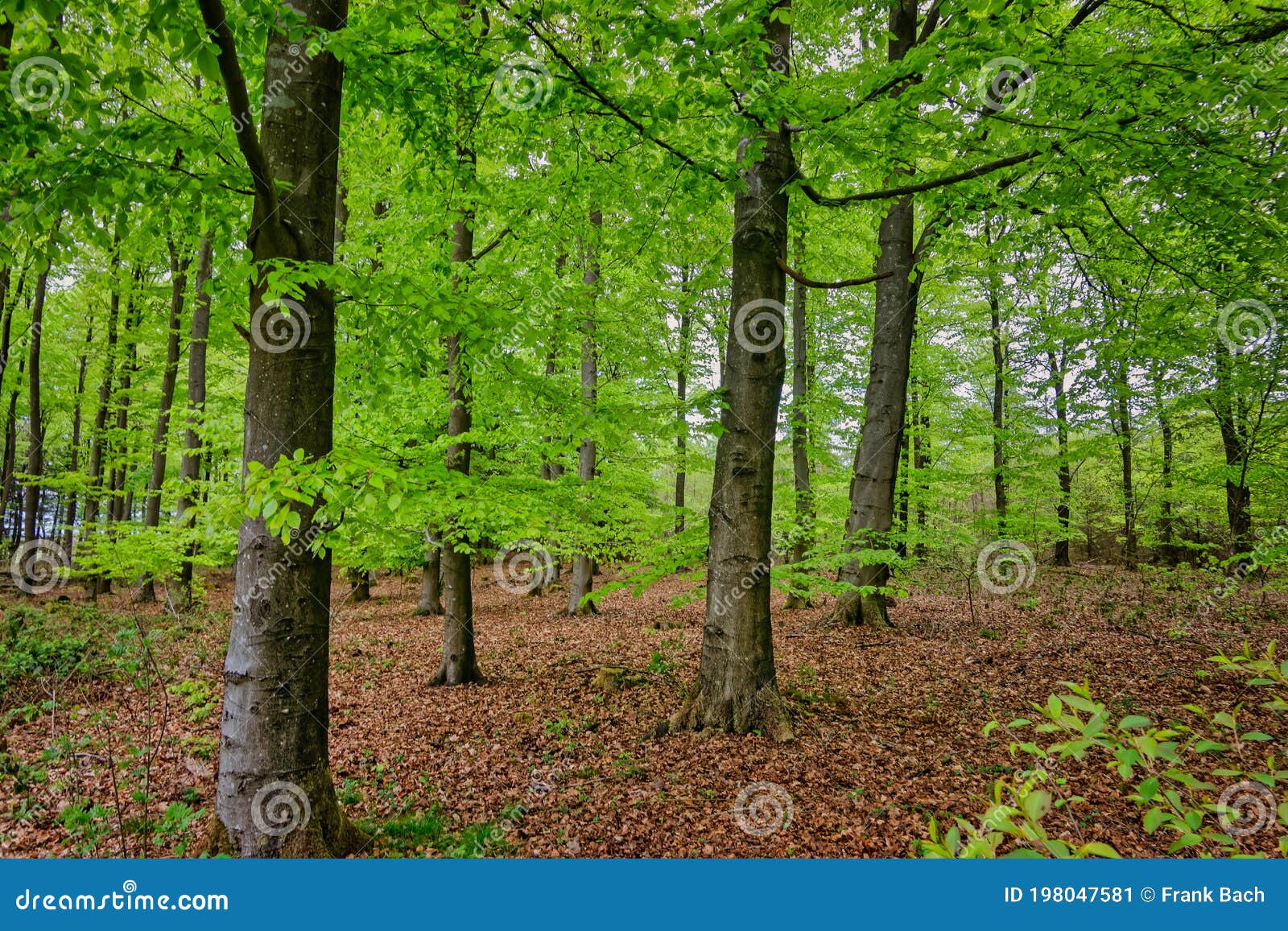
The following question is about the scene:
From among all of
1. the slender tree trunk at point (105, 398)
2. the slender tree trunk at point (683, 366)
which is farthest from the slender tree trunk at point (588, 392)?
the slender tree trunk at point (105, 398)

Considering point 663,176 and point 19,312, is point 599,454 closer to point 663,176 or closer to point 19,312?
point 663,176

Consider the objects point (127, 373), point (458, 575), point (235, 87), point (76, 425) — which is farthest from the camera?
point (76, 425)

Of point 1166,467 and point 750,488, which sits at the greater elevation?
point 1166,467

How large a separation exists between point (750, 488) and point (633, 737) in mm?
2574

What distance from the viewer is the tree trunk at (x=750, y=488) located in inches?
202

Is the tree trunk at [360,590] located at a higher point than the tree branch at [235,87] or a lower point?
lower

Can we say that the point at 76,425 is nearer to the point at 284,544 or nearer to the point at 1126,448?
the point at 284,544

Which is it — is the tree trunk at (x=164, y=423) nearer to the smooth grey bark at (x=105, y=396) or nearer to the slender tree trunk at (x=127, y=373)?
the slender tree trunk at (x=127, y=373)

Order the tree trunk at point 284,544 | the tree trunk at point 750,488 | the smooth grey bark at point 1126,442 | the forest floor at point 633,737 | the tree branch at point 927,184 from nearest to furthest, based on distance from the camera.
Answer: the tree trunk at point 284,544 < the forest floor at point 633,737 < the tree branch at point 927,184 < the tree trunk at point 750,488 < the smooth grey bark at point 1126,442

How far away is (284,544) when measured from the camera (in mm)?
3207

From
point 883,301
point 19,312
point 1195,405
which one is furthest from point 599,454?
point 19,312

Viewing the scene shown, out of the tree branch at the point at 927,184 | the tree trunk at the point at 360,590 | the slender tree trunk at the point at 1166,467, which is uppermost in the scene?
the tree branch at the point at 927,184

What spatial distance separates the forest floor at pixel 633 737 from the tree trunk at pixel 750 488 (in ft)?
1.18

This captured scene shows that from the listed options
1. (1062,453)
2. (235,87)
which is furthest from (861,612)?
(235,87)
